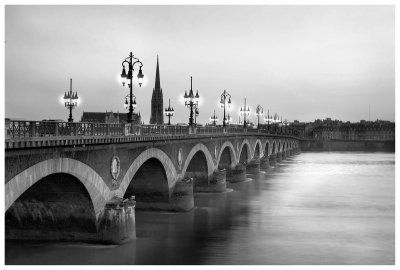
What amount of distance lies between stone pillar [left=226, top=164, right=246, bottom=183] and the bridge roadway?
1979cm

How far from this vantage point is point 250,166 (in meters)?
67.6

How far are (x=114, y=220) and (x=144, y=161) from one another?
559 centimetres

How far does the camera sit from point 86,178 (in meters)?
21.0

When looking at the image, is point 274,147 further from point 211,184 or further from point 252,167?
point 211,184

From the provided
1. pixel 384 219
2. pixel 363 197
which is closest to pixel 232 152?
pixel 363 197

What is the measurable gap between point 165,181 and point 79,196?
1133 cm

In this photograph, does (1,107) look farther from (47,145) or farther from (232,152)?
(232,152)

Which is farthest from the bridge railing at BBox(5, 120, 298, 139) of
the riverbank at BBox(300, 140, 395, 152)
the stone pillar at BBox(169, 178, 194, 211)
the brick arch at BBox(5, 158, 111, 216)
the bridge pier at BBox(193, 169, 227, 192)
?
the riverbank at BBox(300, 140, 395, 152)

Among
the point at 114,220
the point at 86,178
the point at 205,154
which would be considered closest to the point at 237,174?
the point at 205,154

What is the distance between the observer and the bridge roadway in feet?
54.8

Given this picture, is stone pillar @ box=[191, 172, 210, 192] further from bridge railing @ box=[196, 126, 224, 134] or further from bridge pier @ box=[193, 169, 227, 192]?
bridge railing @ box=[196, 126, 224, 134]

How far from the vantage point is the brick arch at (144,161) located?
25.1 meters

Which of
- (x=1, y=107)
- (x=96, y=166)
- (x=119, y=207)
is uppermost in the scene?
(x=1, y=107)

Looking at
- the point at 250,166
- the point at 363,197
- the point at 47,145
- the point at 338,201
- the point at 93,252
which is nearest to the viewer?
the point at 47,145
